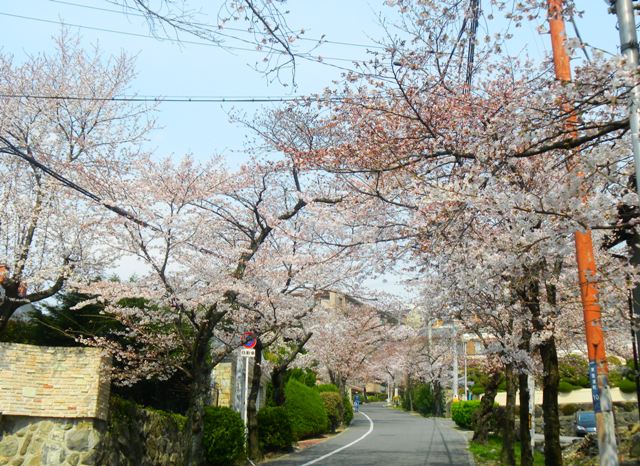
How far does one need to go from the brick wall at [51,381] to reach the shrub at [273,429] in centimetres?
947

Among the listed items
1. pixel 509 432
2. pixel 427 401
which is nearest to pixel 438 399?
pixel 427 401

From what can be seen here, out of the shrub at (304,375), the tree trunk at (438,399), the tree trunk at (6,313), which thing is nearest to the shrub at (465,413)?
the shrub at (304,375)

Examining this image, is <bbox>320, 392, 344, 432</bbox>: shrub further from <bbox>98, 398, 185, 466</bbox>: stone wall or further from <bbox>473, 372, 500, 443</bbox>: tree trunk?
<bbox>98, 398, 185, 466</bbox>: stone wall

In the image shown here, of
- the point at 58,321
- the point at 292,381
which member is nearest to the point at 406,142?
the point at 58,321

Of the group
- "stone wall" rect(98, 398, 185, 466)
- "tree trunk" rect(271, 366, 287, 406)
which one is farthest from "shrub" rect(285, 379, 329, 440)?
"stone wall" rect(98, 398, 185, 466)

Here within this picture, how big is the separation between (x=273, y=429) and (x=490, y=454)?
655 centimetres

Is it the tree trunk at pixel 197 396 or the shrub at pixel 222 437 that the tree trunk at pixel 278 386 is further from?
the tree trunk at pixel 197 396

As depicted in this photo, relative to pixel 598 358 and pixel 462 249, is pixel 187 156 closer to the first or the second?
pixel 462 249

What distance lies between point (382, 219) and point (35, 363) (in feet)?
19.4

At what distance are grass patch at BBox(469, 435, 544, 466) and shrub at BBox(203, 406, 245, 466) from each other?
A: 6741 millimetres

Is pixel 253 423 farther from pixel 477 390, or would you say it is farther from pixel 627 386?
pixel 477 390

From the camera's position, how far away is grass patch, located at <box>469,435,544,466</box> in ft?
54.7

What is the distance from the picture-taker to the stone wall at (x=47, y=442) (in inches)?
342

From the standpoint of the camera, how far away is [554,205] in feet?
18.3
